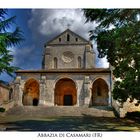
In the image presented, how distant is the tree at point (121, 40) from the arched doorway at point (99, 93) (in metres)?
10.5

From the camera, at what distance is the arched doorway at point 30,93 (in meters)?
20.8

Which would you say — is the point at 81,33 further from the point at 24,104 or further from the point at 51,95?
the point at 51,95

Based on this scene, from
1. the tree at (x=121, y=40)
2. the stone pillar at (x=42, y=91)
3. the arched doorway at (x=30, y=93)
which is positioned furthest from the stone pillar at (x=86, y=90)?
the tree at (x=121, y=40)

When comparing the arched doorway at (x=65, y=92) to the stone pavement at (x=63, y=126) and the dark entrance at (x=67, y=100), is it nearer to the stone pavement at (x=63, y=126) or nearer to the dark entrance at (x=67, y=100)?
the dark entrance at (x=67, y=100)

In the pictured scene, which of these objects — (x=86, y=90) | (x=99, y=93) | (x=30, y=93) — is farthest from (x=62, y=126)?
(x=99, y=93)

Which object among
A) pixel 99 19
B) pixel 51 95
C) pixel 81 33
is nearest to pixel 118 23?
pixel 99 19

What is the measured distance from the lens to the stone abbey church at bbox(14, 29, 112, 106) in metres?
23.0

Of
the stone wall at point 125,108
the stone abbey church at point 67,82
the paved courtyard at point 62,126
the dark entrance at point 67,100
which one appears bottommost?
the paved courtyard at point 62,126

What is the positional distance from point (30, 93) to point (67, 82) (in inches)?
130

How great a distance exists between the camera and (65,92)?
25.0 m

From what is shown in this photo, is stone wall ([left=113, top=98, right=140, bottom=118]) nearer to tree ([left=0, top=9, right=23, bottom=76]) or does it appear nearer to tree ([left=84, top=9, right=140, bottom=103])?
tree ([left=84, top=9, right=140, bottom=103])

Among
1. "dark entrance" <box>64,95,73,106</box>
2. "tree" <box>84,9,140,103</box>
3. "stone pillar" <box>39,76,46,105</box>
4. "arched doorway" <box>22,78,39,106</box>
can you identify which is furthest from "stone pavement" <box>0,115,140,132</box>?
"dark entrance" <box>64,95,73,106</box>

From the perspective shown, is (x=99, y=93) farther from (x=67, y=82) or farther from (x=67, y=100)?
(x=67, y=82)

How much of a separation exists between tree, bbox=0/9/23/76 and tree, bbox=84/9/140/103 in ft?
8.11
